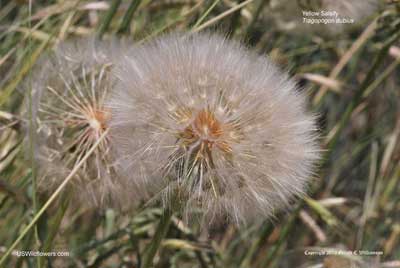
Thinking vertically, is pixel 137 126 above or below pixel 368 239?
above

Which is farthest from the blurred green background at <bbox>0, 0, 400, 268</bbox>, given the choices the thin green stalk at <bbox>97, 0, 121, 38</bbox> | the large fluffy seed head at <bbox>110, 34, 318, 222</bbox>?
the large fluffy seed head at <bbox>110, 34, 318, 222</bbox>

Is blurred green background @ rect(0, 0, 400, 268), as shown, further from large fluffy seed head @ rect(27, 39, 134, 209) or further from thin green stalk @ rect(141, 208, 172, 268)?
thin green stalk @ rect(141, 208, 172, 268)

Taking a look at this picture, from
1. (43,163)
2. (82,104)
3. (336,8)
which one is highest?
(336,8)

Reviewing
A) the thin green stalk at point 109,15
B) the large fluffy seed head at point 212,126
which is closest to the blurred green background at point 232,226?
the thin green stalk at point 109,15

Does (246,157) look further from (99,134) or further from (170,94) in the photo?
(99,134)

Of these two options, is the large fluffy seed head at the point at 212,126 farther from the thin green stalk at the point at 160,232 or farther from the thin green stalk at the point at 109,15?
the thin green stalk at the point at 109,15

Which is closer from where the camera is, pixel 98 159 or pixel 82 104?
pixel 98 159

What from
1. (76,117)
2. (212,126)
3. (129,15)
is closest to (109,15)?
(129,15)

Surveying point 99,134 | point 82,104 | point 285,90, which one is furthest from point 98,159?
point 285,90
